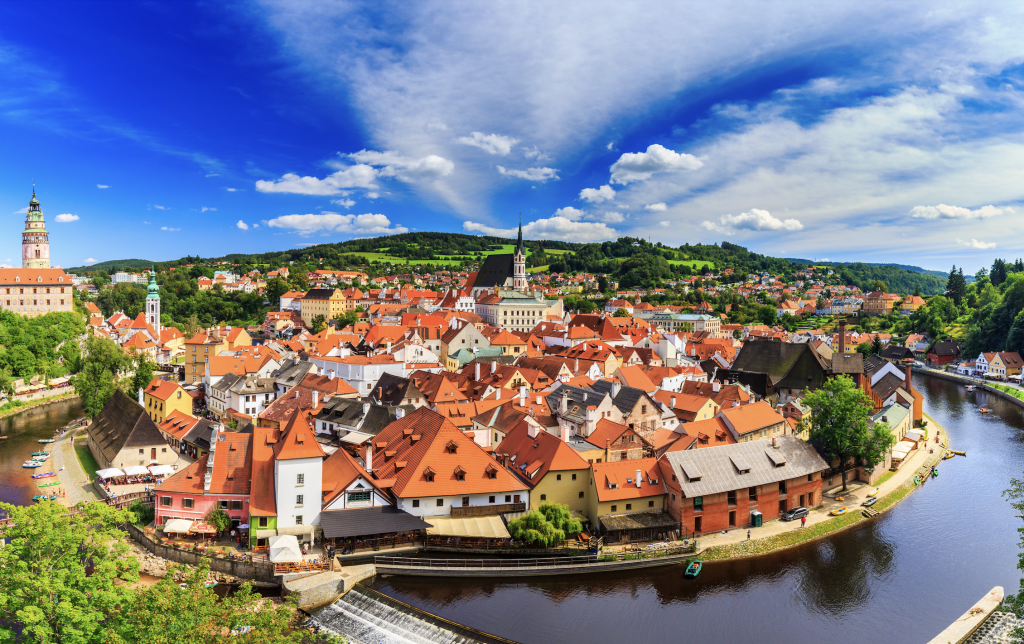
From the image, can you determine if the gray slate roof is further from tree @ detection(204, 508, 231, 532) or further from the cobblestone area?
tree @ detection(204, 508, 231, 532)

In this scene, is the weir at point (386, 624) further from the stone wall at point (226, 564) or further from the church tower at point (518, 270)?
the church tower at point (518, 270)

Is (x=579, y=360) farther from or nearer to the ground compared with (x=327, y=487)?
farther from the ground

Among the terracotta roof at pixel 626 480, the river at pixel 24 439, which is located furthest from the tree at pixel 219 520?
the terracotta roof at pixel 626 480

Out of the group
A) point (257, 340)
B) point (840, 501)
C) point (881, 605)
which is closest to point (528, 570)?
point (881, 605)

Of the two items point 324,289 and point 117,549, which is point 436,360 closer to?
point 117,549

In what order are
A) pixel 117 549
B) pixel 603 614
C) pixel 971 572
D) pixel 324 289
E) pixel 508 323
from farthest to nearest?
pixel 324 289 < pixel 508 323 < pixel 971 572 < pixel 603 614 < pixel 117 549

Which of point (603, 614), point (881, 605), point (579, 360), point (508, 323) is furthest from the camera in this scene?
point (508, 323)

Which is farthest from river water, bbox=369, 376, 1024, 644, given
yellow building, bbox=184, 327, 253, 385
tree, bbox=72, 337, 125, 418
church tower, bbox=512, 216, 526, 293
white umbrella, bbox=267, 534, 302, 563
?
church tower, bbox=512, 216, 526, 293
